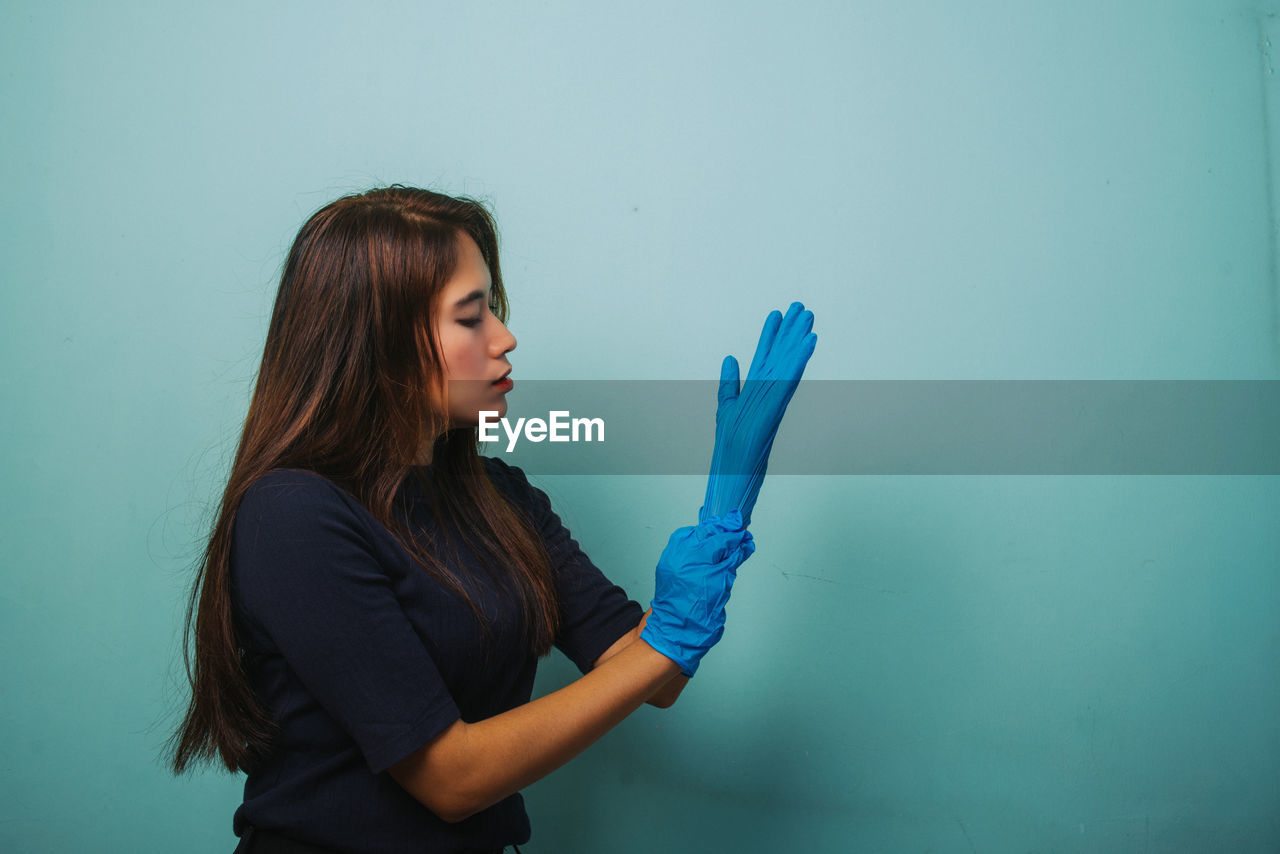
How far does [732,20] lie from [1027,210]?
18.6 inches

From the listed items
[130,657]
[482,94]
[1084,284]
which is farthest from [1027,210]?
[130,657]

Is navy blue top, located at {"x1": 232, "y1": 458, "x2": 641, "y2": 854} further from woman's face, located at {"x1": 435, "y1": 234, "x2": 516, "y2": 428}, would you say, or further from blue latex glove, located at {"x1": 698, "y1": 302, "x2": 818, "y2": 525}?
blue latex glove, located at {"x1": 698, "y1": 302, "x2": 818, "y2": 525}

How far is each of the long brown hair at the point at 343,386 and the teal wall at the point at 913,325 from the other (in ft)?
1.12

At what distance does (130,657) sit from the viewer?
47.8 inches

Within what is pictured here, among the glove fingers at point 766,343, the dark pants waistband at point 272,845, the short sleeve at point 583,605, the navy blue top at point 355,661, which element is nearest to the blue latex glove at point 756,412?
the glove fingers at point 766,343

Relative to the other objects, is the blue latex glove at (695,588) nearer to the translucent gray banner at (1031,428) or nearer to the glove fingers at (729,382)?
the glove fingers at (729,382)

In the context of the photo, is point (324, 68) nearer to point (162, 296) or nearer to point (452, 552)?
point (162, 296)

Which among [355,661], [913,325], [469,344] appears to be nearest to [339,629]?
[355,661]

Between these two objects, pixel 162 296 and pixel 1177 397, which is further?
pixel 162 296

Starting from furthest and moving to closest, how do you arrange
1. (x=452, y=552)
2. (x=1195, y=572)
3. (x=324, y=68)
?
(x=324, y=68) → (x=1195, y=572) → (x=452, y=552)

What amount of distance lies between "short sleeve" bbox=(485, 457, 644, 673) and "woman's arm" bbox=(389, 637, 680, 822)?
0.46ft

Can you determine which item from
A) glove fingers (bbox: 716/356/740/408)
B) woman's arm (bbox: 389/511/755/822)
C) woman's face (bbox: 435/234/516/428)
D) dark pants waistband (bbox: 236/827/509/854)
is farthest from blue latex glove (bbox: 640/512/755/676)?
dark pants waistband (bbox: 236/827/509/854)

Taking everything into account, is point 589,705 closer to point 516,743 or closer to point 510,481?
point 516,743

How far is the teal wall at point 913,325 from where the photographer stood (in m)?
1.06
